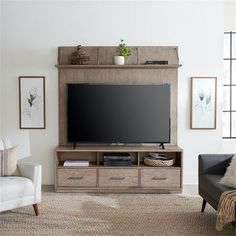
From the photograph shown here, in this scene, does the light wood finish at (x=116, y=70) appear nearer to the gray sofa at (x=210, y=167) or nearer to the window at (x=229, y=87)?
the window at (x=229, y=87)

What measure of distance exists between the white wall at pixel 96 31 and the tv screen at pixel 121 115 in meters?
0.43

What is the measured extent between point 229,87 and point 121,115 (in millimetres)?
1947

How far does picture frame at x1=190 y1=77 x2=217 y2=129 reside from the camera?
568 cm

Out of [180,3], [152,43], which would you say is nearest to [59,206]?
[152,43]

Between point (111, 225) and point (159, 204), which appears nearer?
point (111, 225)

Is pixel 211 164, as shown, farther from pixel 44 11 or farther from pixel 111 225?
pixel 44 11

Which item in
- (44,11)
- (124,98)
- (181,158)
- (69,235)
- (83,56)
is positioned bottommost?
(69,235)

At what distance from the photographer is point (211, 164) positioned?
14.5ft

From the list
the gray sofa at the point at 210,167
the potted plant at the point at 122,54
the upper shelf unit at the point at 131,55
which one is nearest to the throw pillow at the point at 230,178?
the gray sofa at the point at 210,167

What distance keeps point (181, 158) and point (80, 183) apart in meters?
1.39

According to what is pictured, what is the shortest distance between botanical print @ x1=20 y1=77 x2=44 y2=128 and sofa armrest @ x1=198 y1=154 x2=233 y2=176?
7.95 ft

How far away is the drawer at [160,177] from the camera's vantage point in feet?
17.4

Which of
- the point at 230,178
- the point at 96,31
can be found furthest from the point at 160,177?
the point at 96,31

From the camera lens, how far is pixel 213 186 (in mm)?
3971
